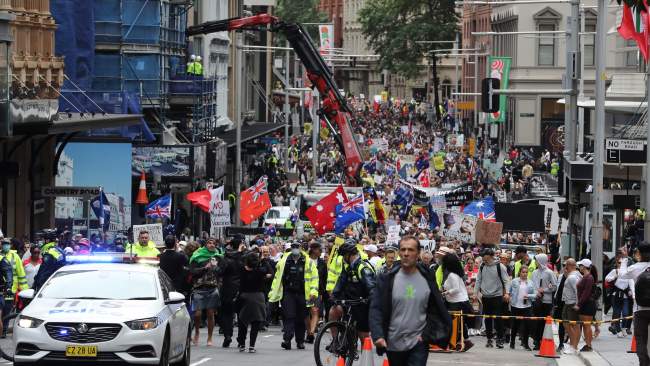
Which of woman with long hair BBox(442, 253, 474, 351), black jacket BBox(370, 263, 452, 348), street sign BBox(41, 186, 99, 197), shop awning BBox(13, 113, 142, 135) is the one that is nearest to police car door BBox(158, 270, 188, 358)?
black jacket BBox(370, 263, 452, 348)

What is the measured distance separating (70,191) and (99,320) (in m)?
20.5

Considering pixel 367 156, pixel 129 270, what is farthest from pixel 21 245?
pixel 367 156

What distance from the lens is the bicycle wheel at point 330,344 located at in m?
19.7

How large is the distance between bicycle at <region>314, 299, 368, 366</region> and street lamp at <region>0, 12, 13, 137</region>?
15.0 m

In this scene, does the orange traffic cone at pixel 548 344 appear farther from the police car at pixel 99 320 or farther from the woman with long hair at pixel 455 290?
the police car at pixel 99 320

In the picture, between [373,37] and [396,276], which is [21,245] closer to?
[396,276]

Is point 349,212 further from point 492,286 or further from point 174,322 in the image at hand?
point 174,322

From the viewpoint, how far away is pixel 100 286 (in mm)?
17984

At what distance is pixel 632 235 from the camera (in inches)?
1527

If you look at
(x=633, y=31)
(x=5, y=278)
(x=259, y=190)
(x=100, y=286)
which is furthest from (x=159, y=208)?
(x=100, y=286)

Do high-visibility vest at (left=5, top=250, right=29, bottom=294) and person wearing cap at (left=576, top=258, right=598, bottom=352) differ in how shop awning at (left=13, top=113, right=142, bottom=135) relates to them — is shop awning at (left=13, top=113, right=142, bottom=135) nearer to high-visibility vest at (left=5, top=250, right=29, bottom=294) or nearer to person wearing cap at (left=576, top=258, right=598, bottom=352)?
high-visibility vest at (left=5, top=250, right=29, bottom=294)

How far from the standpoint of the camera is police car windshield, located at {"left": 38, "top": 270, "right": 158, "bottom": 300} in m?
17.8

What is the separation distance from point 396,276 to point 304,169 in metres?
63.9

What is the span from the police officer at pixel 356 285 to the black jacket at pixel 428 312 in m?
6.01
